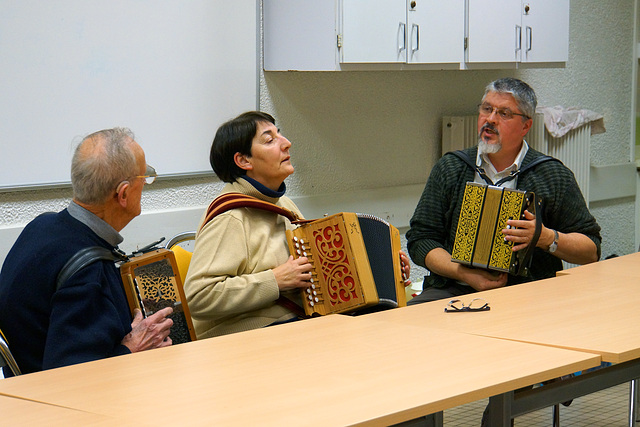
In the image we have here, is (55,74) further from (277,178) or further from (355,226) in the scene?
(355,226)

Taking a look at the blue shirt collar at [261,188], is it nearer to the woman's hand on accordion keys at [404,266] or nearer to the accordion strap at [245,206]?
the accordion strap at [245,206]

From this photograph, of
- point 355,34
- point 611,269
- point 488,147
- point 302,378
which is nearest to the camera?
point 302,378

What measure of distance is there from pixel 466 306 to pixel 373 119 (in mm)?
1922

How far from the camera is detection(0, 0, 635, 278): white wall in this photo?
3.27 meters

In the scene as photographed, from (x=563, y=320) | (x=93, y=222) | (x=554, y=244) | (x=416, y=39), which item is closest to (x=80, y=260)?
(x=93, y=222)

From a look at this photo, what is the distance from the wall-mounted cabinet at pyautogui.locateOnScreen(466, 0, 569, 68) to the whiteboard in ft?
3.54

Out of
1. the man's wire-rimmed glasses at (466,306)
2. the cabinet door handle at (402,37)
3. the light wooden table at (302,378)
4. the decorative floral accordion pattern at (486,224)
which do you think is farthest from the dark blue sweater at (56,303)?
the cabinet door handle at (402,37)

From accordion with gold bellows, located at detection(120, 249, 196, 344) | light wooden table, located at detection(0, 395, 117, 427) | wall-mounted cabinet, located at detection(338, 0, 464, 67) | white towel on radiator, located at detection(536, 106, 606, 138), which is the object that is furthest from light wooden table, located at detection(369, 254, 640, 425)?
white towel on radiator, located at detection(536, 106, 606, 138)

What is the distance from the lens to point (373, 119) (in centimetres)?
404

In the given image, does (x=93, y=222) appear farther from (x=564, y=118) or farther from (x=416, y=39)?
(x=564, y=118)

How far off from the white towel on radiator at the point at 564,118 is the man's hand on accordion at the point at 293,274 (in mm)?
2507

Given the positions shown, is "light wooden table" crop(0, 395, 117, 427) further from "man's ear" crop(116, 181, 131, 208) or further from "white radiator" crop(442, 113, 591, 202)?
"white radiator" crop(442, 113, 591, 202)

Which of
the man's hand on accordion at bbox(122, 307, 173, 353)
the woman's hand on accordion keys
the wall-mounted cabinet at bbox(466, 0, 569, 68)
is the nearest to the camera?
the man's hand on accordion at bbox(122, 307, 173, 353)

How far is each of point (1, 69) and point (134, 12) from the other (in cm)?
58
